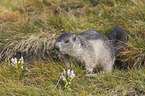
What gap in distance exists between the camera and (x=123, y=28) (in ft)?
16.4

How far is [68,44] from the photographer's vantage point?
391cm

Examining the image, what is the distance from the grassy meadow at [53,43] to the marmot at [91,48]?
24cm

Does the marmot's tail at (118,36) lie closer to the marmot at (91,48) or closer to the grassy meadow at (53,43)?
the marmot at (91,48)

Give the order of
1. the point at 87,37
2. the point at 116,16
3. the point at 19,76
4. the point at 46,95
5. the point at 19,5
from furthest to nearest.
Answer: the point at 19,5 → the point at 116,16 → the point at 87,37 → the point at 19,76 → the point at 46,95

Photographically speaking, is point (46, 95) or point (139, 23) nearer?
point (46, 95)

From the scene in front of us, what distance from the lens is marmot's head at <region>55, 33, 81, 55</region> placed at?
385cm

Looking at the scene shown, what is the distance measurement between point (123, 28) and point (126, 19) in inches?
16.6

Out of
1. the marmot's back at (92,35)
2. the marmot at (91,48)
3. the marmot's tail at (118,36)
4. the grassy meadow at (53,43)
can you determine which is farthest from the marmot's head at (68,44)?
the marmot's tail at (118,36)

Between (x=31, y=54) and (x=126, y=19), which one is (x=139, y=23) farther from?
(x=31, y=54)

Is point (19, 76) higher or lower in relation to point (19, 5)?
lower

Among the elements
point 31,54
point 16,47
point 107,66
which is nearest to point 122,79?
point 107,66

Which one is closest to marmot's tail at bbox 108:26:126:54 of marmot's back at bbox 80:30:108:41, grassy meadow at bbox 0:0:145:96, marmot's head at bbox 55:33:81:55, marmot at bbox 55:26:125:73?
marmot at bbox 55:26:125:73

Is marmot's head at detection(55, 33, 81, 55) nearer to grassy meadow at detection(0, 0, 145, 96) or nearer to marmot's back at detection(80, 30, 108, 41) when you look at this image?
grassy meadow at detection(0, 0, 145, 96)

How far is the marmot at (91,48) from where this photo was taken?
12.9 feet
